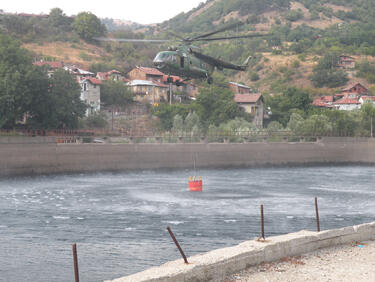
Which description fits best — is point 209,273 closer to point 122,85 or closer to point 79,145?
point 79,145

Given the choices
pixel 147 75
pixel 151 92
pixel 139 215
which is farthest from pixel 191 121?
pixel 139 215

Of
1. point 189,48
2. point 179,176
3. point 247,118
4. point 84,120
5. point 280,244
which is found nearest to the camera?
point 280,244

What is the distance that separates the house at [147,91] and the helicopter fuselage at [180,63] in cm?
7671

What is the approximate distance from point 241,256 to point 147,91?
120 m

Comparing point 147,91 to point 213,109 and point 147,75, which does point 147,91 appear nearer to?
point 147,75

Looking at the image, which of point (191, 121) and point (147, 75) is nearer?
point (191, 121)

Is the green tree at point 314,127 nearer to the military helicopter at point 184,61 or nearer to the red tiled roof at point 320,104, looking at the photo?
the red tiled roof at point 320,104

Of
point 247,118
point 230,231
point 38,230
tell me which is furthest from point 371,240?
point 247,118

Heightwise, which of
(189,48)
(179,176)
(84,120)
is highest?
(189,48)

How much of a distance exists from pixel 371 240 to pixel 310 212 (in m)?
21.4

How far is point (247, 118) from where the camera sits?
121500mm

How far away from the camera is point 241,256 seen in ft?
45.0

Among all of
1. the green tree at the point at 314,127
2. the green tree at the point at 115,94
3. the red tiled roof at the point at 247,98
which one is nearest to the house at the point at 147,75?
the green tree at the point at 115,94

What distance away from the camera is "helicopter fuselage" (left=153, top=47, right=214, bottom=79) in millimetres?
49562
